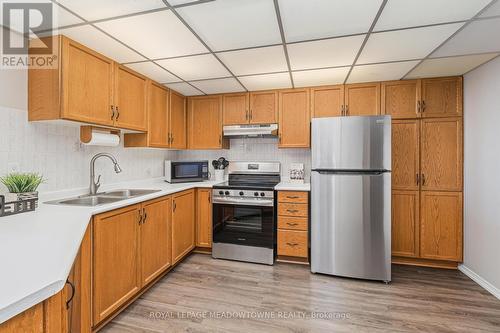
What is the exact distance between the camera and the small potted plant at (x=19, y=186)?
1.59m

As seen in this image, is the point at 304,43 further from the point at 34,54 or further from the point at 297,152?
the point at 34,54

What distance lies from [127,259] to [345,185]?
218cm

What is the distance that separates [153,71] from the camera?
8.49 feet

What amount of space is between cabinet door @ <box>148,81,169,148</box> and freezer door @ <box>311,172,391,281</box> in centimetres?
195

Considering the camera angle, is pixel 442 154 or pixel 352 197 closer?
pixel 352 197

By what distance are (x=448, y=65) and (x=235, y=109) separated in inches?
97.2

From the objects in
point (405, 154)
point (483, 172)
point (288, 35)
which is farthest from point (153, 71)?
point (483, 172)

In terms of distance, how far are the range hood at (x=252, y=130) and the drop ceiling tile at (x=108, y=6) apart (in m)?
1.91

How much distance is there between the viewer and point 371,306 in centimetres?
205

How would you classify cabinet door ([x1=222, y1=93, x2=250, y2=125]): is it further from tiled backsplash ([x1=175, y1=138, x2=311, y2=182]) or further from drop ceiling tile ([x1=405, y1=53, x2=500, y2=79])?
drop ceiling tile ([x1=405, y1=53, x2=500, y2=79])

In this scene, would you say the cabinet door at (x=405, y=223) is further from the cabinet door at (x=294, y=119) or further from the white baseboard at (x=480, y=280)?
the cabinet door at (x=294, y=119)

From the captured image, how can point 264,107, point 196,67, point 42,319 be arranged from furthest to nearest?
point 264,107 < point 196,67 < point 42,319

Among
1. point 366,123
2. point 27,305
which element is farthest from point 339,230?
point 27,305

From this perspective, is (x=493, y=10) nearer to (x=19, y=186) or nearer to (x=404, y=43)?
(x=404, y=43)
